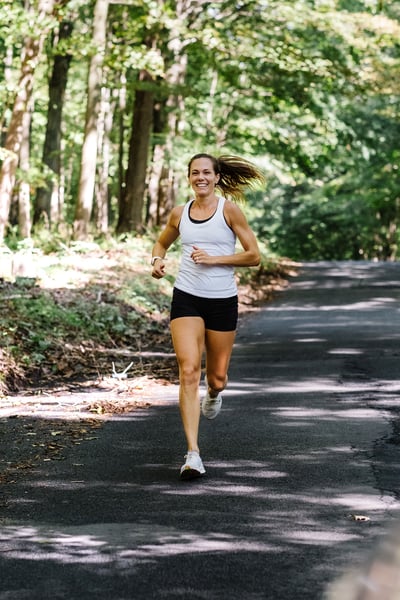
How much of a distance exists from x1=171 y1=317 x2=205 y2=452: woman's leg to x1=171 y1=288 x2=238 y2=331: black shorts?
0.18 ft

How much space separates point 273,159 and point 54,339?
2056 cm

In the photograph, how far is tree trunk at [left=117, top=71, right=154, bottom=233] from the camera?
28.2 meters

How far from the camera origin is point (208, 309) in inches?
281

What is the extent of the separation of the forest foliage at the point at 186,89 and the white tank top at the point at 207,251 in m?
13.3

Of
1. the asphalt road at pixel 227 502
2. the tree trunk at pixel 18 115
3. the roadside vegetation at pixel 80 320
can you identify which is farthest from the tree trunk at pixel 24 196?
the asphalt road at pixel 227 502

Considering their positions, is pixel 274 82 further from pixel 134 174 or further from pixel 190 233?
pixel 190 233

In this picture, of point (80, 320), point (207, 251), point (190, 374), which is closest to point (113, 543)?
point (190, 374)

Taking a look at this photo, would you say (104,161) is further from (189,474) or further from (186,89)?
(189,474)

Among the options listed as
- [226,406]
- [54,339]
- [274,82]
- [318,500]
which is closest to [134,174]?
[274,82]

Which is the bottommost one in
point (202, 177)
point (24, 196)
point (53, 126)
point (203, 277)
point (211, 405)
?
point (211, 405)

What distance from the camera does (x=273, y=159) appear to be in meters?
32.5

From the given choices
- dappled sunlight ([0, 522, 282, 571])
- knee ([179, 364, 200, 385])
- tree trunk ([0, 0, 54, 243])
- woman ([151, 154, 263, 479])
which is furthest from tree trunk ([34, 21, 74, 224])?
dappled sunlight ([0, 522, 282, 571])

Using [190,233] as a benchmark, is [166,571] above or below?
below

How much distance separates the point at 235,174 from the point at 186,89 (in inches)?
838
